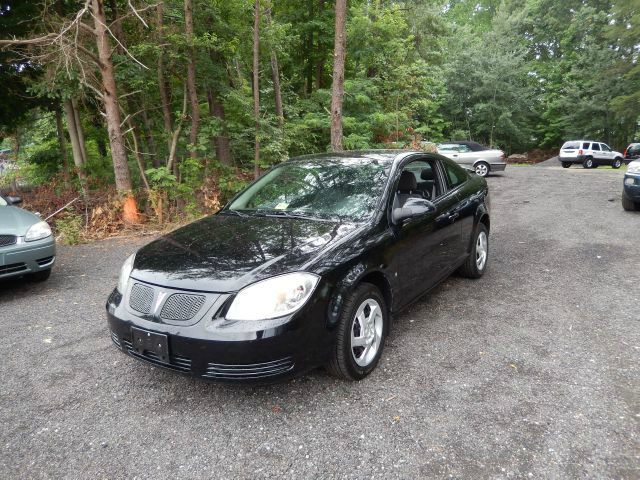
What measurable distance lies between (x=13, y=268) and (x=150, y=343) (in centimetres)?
331

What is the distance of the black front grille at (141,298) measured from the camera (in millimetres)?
2674

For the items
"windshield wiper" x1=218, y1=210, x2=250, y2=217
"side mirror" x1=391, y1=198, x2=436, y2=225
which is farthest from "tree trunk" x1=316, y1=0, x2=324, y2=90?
"side mirror" x1=391, y1=198, x2=436, y2=225

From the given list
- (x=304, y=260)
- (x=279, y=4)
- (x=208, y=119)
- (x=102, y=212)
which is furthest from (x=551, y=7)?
(x=304, y=260)

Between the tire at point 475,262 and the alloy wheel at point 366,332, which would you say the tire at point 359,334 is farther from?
the tire at point 475,262

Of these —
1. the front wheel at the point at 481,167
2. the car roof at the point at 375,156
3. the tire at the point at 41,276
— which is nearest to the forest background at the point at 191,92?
the tire at the point at 41,276

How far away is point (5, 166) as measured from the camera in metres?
21.8

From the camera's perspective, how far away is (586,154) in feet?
78.2

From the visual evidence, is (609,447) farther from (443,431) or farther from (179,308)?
(179,308)

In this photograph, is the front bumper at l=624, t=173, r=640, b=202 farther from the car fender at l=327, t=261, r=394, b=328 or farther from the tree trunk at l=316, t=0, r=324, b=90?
the tree trunk at l=316, t=0, r=324, b=90

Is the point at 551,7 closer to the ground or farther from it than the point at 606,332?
farther from it

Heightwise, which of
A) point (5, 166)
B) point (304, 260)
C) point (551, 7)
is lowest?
point (5, 166)

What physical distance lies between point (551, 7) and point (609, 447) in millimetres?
43109

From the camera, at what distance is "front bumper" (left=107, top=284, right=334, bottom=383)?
2418 mm

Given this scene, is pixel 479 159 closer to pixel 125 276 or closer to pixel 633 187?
pixel 633 187
